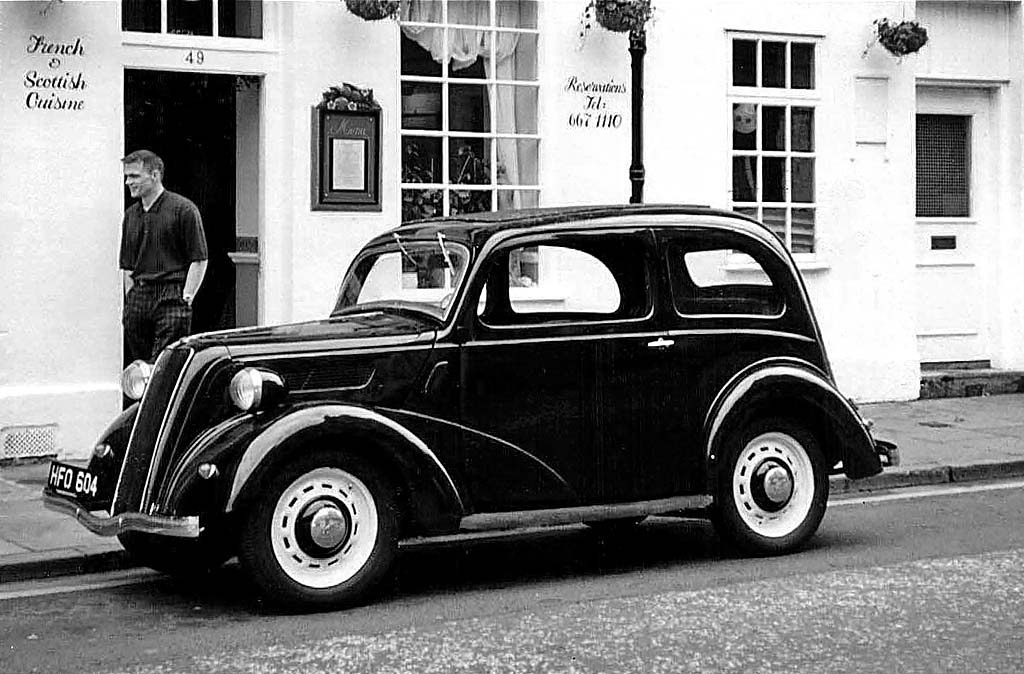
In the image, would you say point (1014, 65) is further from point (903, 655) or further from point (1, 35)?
point (903, 655)

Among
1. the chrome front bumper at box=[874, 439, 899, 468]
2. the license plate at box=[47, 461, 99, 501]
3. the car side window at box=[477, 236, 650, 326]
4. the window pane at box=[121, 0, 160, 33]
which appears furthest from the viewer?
the window pane at box=[121, 0, 160, 33]

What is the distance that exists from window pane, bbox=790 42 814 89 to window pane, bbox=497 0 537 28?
258cm

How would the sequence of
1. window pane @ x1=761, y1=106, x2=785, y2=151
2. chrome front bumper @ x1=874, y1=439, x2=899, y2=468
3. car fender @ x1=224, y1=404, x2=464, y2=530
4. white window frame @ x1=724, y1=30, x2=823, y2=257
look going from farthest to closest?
window pane @ x1=761, y1=106, x2=785, y2=151, white window frame @ x1=724, y1=30, x2=823, y2=257, chrome front bumper @ x1=874, y1=439, x2=899, y2=468, car fender @ x1=224, y1=404, x2=464, y2=530

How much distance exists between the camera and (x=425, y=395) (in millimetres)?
7770

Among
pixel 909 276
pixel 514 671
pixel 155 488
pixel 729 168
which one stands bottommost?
pixel 514 671

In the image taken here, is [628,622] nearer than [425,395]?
Yes

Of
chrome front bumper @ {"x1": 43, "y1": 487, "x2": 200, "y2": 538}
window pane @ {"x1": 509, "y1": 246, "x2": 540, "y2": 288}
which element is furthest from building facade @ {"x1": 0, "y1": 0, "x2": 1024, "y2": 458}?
chrome front bumper @ {"x1": 43, "y1": 487, "x2": 200, "y2": 538}

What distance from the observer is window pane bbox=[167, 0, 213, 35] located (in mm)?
12266

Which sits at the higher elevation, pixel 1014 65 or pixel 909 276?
pixel 1014 65

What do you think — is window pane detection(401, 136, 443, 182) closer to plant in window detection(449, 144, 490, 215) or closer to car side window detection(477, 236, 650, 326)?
plant in window detection(449, 144, 490, 215)

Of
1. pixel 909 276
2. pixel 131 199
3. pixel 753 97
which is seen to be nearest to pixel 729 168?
pixel 753 97

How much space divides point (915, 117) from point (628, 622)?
9428 millimetres

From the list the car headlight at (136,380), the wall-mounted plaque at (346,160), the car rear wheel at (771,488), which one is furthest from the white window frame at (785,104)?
the car headlight at (136,380)

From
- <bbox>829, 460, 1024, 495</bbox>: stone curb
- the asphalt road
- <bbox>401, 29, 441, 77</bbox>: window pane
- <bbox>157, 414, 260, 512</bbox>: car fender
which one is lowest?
the asphalt road
